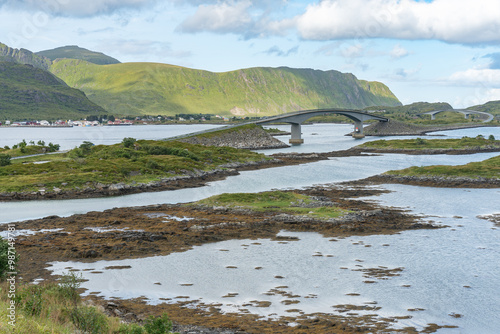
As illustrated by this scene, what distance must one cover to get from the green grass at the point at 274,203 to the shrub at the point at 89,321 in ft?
104

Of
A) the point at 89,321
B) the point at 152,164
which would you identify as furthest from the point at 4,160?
the point at 89,321

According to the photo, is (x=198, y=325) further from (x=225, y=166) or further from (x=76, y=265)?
(x=225, y=166)

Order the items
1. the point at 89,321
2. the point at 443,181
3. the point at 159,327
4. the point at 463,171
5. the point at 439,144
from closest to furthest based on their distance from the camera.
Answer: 1. the point at 89,321
2. the point at 159,327
3. the point at 443,181
4. the point at 463,171
5. the point at 439,144

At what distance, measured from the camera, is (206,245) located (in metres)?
40.6

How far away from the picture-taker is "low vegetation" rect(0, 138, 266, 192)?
71.8 m

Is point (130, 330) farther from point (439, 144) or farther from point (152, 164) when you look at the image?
point (439, 144)

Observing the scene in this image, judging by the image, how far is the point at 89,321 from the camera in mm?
19188

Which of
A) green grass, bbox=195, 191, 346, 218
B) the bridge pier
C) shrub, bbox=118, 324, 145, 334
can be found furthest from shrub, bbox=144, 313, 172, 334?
the bridge pier

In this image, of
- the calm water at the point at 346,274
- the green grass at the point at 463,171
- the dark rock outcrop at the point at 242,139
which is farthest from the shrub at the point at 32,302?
the dark rock outcrop at the point at 242,139

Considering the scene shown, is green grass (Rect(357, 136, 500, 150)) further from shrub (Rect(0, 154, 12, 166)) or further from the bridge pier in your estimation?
shrub (Rect(0, 154, 12, 166))

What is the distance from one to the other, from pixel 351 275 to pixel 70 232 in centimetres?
2568

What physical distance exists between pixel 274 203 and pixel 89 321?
123ft

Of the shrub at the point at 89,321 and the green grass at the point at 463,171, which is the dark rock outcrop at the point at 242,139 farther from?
the shrub at the point at 89,321

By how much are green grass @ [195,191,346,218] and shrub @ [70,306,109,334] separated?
31.7 m
